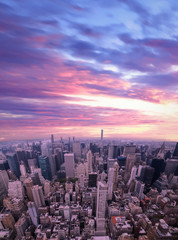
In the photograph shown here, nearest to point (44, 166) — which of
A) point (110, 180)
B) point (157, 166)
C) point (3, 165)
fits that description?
point (3, 165)

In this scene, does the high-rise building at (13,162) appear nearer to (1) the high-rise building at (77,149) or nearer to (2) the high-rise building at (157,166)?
(1) the high-rise building at (77,149)

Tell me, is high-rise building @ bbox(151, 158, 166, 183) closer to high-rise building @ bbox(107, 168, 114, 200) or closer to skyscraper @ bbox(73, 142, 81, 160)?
high-rise building @ bbox(107, 168, 114, 200)

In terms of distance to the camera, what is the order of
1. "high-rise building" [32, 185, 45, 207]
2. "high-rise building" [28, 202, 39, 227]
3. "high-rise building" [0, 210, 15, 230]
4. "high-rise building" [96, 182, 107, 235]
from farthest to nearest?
1. "high-rise building" [32, 185, 45, 207]
2. "high-rise building" [28, 202, 39, 227]
3. "high-rise building" [0, 210, 15, 230]
4. "high-rise building" [96, 182, 107, 235]

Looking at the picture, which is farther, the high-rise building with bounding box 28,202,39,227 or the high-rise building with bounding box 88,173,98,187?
the high-rise building with bounding box 88,173,98,187

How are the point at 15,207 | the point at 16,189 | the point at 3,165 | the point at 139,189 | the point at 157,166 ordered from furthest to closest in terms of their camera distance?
the point at 157,166 < the point at 3,165 < the point at 139,189 < the point at 16,189 < the point at 15,207

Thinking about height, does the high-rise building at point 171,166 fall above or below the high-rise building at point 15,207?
above

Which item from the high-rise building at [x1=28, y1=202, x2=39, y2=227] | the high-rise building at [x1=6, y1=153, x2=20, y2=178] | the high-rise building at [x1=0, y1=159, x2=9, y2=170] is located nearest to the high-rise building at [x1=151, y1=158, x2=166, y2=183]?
the high-rise building at [x1=28, y1=202, x2=39, y2=227]

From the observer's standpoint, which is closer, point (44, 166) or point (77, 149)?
point (44, 166)

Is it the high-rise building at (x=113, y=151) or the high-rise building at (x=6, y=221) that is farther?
the high-rise building at (x=113, y=151)

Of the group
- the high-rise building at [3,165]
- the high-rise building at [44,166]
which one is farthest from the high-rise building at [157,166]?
the high-rise building at [3,165]

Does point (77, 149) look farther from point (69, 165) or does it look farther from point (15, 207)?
point (15, 207)

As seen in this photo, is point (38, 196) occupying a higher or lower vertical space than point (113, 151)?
lower

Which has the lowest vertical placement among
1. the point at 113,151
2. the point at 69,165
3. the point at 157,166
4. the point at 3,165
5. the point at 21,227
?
the point at 21,227
